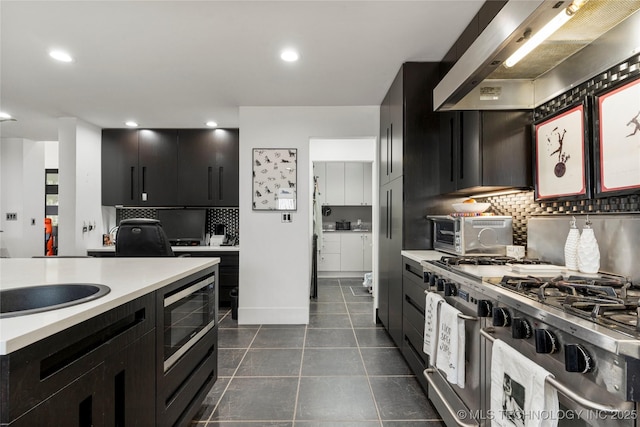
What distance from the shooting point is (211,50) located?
2.42 meters

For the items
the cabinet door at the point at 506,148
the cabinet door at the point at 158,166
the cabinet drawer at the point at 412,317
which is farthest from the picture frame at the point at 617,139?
the cabinet door at the point at 158,166

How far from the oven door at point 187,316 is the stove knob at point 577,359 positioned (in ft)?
4.74

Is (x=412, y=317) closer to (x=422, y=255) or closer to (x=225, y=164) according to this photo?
(x=422, y=255)

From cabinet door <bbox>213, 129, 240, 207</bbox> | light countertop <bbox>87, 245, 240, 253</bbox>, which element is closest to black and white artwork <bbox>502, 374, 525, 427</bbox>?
light countertop <bbox>87, 245, 240, 253</bbox>

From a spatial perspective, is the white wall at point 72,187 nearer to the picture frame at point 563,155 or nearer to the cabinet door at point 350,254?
the cabinet door at point 350,254

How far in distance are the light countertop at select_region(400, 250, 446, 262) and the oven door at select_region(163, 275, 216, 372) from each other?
1360 mm

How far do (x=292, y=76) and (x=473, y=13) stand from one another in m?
1.51

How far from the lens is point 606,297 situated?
3.23 ft

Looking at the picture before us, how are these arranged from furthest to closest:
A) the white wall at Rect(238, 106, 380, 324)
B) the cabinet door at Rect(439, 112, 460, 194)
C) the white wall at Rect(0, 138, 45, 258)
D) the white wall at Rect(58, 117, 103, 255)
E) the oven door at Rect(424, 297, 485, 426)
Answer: the white wall at Rect(0, 138, 45, 258) → the white wall at Rect(58, 117, 103, 255) → the white wall at Rect(238, 106, 380, 324) → the cabinet door at Rect(439, 112, 460, 194) → the oven door at Rect(424, 297, 485, 426)

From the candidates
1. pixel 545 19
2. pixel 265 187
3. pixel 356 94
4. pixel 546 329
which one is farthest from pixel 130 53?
pixel 546 329

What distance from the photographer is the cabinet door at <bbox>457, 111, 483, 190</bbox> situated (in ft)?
6.57

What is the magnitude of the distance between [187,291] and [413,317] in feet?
4.94

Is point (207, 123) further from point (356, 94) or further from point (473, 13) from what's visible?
point (473, 13)

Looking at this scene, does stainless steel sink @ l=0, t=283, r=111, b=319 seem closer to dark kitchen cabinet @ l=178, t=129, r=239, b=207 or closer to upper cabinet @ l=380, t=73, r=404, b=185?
upper cabinet @ l=380, t=73, r=404, b=185
